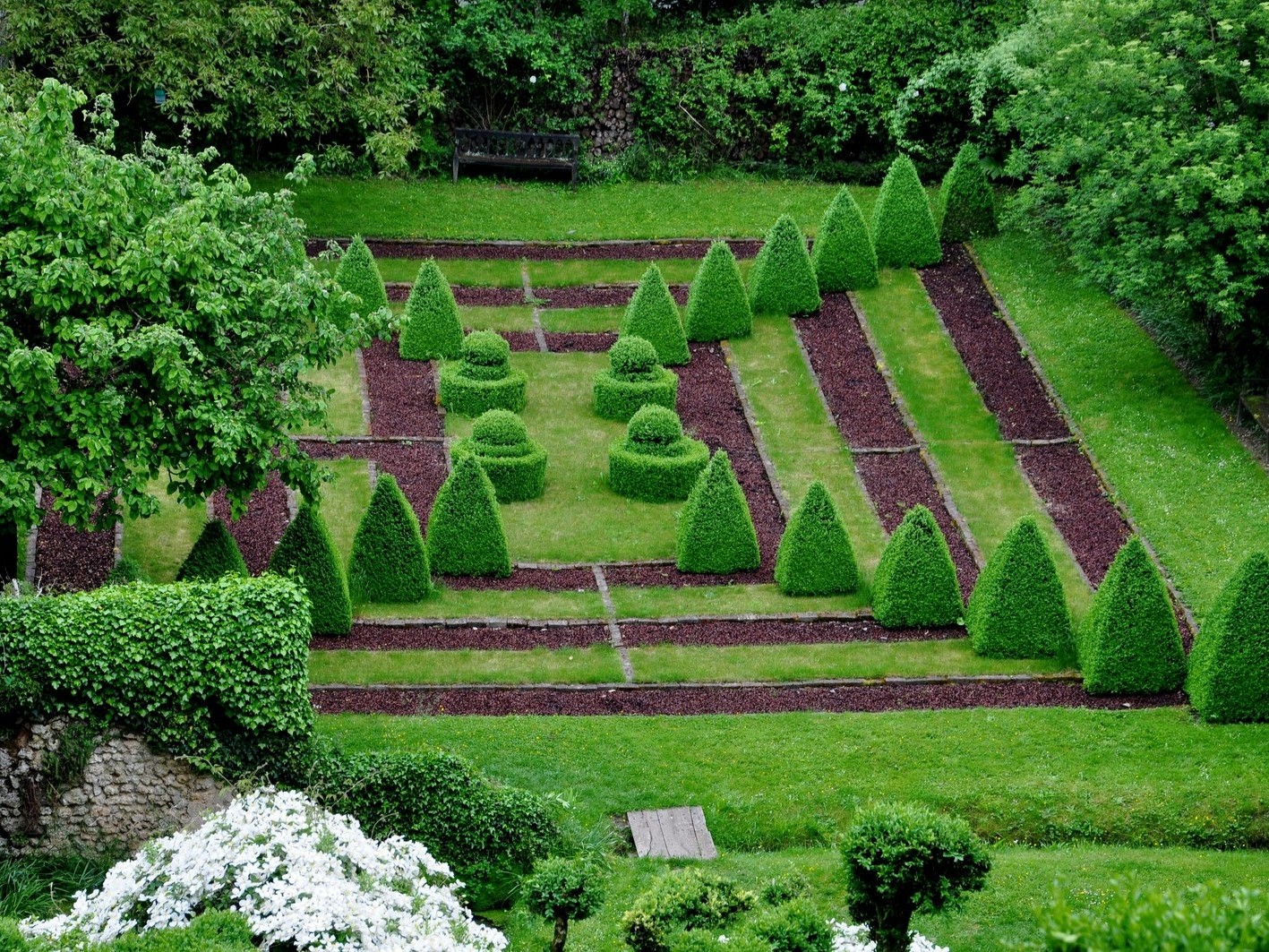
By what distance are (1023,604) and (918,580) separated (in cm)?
163

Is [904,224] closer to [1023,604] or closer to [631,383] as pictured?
[631,383]

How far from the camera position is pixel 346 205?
40.6 metres

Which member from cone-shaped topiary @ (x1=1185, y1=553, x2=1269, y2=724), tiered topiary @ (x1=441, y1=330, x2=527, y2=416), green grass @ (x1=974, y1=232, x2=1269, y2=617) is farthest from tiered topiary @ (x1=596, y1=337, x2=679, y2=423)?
cone-shaped topiary @ (x1=1185, y1=553, x2=1269, y2=724)

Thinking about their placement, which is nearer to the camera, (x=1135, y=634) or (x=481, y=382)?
(x=1135, y=634)

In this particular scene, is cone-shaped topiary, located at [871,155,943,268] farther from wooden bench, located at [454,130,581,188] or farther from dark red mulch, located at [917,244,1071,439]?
wooden bench, located at [454,130,581,188]

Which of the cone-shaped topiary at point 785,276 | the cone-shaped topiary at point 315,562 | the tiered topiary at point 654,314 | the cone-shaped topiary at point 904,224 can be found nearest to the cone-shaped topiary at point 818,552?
the cone-shaped topiary at point 315,562

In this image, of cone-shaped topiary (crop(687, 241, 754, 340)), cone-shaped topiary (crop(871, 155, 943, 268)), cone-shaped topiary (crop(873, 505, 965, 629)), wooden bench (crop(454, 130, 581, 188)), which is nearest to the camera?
cone-shaped topiary (crop(873, 505, 965, 629))

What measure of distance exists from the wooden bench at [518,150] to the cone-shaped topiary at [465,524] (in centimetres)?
1550

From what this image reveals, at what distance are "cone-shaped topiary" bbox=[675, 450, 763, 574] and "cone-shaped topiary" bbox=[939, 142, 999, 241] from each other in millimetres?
13232

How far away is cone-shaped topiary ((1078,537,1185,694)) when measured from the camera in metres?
25.3

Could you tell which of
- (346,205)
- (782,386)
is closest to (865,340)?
(782,386)

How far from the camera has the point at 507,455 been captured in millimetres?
31234

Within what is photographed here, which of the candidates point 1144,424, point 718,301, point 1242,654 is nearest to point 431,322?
point 718,301

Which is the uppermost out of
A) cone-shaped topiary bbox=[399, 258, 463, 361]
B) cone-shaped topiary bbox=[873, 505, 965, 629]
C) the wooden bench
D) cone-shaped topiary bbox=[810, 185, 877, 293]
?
the wooden bench
